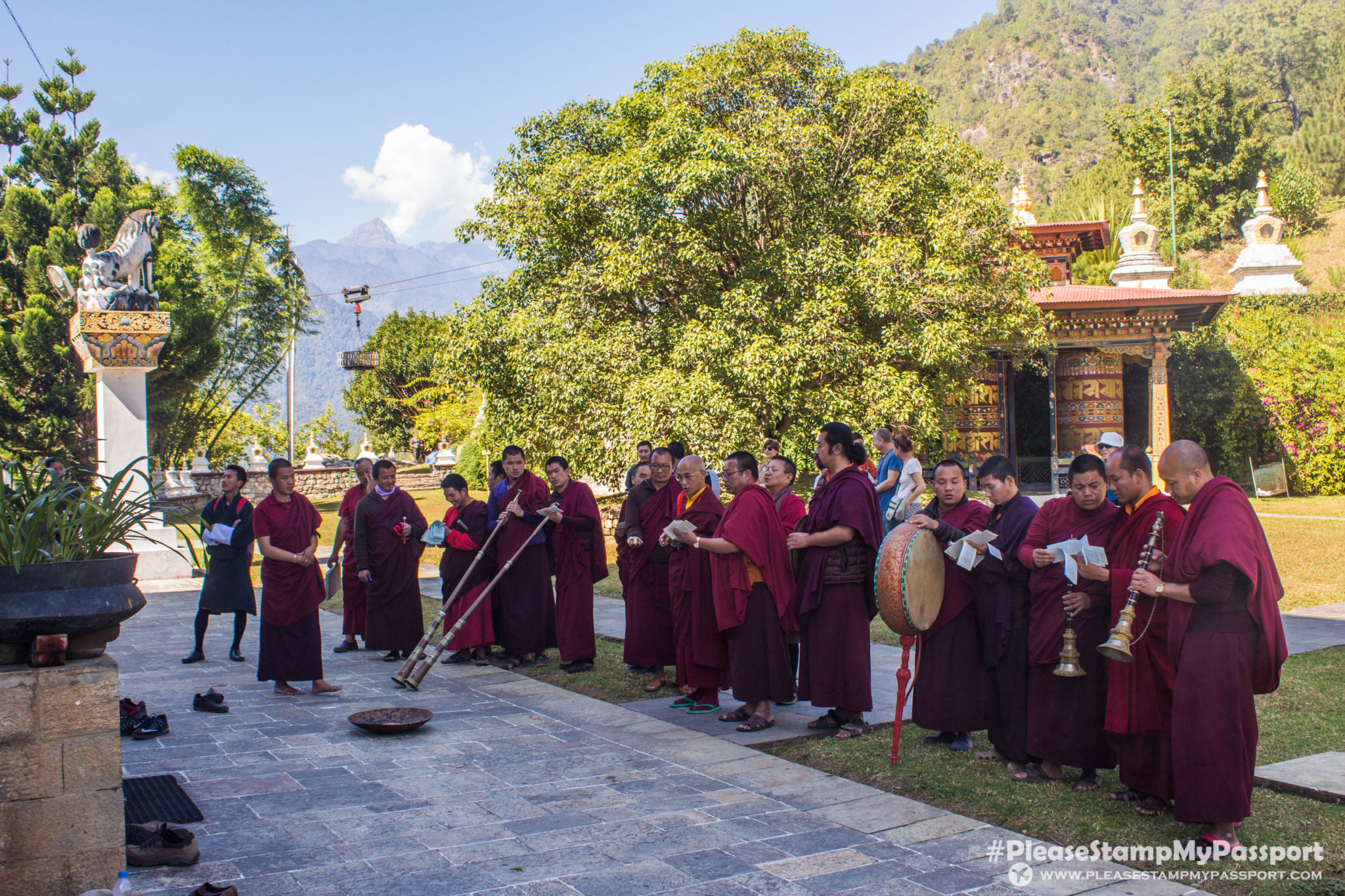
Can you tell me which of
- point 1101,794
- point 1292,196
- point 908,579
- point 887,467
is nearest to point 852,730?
point 908,579

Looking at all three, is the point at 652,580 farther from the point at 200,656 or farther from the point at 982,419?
the point at 982,419

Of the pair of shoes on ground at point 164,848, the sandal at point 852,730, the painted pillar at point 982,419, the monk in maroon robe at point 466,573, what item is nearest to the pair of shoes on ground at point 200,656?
the monk in maroon robe at point 466,573

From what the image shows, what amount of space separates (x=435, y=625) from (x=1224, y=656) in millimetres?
5299

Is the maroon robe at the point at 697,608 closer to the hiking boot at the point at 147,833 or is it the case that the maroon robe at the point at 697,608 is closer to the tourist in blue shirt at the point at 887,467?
the tourist in blue shirt at the point at 887,467

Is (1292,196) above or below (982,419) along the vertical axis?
above

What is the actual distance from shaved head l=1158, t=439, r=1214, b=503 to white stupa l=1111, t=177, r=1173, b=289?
23692 mm

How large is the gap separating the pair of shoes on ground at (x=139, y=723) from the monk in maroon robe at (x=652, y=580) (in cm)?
321

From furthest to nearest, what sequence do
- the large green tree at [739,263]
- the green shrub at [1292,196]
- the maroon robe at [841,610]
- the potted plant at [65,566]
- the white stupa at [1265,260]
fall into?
the green shrub at [1292,196] < the white stupa at [1265,260] < the large green tree at [739,263] < the maroon robe at [841,610] < the potted plant at [65,566]

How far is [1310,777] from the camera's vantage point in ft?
15.1

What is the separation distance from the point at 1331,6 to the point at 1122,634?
265 feet

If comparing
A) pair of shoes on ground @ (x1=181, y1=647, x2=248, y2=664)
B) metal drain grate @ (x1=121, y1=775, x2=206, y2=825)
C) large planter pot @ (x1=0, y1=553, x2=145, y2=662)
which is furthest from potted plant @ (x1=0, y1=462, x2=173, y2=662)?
pair of shoes on ground @ (x1=181, y1=647, x2=248, y2=664)

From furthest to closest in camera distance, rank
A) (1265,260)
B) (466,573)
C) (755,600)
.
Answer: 1. (1265,260)
2. (466,573)
3. (755,600)

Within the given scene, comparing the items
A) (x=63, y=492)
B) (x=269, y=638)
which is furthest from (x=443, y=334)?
(x=63, y=492)

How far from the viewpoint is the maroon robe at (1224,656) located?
3861mm
